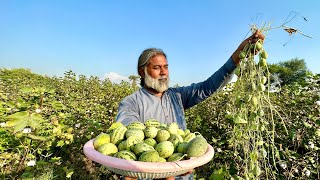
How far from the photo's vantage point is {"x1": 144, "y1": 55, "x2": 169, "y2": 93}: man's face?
282 cm

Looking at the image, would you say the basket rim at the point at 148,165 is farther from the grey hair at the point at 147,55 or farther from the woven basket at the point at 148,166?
the grey hair at the point at 147,55

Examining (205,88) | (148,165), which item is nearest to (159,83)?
(205,88)

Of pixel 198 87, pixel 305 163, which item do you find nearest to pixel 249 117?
pixel 198 87

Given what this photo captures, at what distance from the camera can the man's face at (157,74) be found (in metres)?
2.82

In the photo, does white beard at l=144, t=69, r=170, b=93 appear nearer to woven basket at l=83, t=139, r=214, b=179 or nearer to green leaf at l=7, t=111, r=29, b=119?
green leaf at l=7, t=111, r=29, b=119

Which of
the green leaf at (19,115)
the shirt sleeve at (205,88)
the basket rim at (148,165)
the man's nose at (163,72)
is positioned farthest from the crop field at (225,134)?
the man's nose at (163,72)

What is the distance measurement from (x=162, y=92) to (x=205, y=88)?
452 mm

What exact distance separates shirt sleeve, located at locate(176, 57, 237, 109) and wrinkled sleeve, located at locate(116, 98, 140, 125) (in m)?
0.62

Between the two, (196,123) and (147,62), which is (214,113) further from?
(147,62)

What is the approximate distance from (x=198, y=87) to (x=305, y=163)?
5.48ft

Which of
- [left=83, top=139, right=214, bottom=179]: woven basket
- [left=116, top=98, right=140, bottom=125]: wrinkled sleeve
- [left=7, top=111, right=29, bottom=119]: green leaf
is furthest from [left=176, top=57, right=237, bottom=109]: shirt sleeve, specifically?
[left=7, top=111, right=29, bottom=119]: green leaf

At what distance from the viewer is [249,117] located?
1.94m

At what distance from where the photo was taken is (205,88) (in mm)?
2887

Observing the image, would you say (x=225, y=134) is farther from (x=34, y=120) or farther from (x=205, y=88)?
(x=34, y=120)
